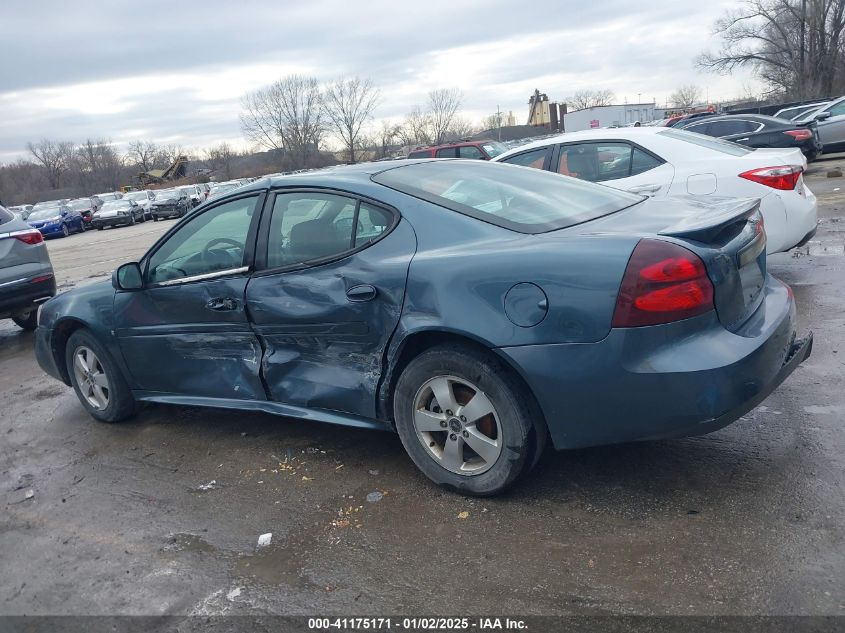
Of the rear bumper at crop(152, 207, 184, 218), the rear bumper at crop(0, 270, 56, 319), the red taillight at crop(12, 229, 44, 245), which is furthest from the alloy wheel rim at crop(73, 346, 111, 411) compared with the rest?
the rear bumper at crop(152, 207, 184, 218)

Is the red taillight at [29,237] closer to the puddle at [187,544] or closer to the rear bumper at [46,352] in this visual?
the rear bumper at [46,352]

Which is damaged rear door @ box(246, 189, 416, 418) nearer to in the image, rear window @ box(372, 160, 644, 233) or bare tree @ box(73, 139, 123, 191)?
rear window @ box(372, 160, 644, 233)

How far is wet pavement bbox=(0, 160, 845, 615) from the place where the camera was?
274cm

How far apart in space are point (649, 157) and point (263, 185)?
4116 millimetres

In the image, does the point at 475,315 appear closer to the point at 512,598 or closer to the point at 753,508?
the point at 512,598

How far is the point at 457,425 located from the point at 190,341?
187 centimetres

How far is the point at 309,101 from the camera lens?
2436 inches

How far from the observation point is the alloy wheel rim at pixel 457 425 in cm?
330

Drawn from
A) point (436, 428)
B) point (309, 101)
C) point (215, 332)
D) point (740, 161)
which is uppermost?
point (309, 101)

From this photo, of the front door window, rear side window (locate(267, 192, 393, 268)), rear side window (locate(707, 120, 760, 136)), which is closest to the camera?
rear side window (locate(267, 192, 393, 268))

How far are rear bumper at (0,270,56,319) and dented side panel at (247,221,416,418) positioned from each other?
5.18 metres

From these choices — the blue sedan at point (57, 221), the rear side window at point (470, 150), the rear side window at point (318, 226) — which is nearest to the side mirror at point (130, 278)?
the rear side window at point (318, 226)

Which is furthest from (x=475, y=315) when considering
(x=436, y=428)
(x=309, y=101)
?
(x=309, y=101)

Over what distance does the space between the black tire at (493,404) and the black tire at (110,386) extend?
2.38m
